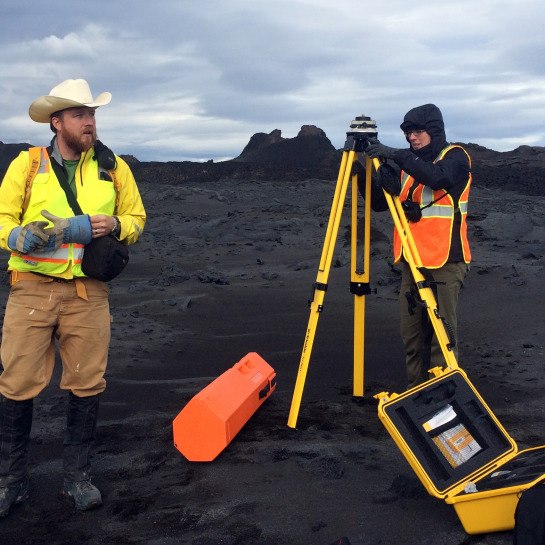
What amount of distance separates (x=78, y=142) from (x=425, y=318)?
2.19 m

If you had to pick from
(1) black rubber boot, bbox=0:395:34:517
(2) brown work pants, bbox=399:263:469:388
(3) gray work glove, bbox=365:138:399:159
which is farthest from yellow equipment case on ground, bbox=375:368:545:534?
(1) black rubber boot, bbox=0:395:34:517

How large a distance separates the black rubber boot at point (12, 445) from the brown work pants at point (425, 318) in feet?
7.06

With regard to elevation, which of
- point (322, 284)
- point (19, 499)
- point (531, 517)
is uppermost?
point (322, 284)

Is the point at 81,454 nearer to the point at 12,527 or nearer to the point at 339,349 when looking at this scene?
the point at 12,527

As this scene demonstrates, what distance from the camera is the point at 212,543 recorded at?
8.71 feet

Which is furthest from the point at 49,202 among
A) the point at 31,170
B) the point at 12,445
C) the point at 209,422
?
the point at 209,422

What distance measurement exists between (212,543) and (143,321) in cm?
434

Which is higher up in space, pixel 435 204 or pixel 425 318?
pixel 435 204

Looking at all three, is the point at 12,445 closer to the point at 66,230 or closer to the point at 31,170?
the point at 66,230

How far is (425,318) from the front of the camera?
3.85m

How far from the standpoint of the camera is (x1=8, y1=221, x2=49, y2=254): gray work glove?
2809 millimetres

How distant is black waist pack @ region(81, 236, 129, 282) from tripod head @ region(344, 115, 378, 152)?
1.52m

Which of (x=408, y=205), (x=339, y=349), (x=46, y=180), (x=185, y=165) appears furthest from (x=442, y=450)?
(x=185, y=165)

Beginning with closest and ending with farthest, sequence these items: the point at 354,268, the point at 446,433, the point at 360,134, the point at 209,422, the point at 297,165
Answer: the point at 446,433 < the point at 209,422 < the point at 360,134 < the point at 354,268 < the point at 297,165
